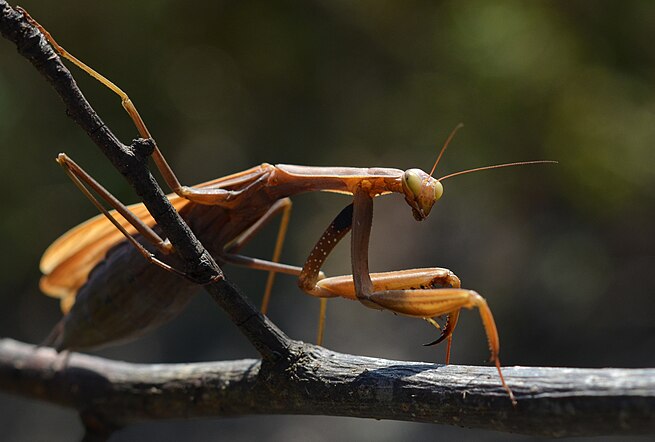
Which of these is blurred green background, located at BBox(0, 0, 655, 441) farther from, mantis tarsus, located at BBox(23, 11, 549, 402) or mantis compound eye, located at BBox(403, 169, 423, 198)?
mantis compound eye, located at BBox(403, 169, 423, 198)

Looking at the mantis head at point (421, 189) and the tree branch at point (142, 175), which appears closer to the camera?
the tree branch at point (142, 175)

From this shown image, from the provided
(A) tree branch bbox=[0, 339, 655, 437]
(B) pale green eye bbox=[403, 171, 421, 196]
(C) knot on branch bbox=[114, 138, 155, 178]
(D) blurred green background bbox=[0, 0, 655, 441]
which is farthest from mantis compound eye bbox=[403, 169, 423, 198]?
(D) blurred green background bbox=[0, 0, 655, 441]

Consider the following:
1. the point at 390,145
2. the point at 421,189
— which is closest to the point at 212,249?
the point at 421,189

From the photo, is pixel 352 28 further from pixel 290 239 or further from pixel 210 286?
pixel 210 286

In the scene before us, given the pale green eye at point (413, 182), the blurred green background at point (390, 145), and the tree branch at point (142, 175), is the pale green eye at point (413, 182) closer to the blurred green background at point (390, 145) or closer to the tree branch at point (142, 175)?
the tree branch at point (142, 175)

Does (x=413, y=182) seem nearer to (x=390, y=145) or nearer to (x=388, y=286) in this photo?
(x=388, y=286)

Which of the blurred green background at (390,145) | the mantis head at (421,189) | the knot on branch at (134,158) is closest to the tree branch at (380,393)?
the mantis head at (421,189)
